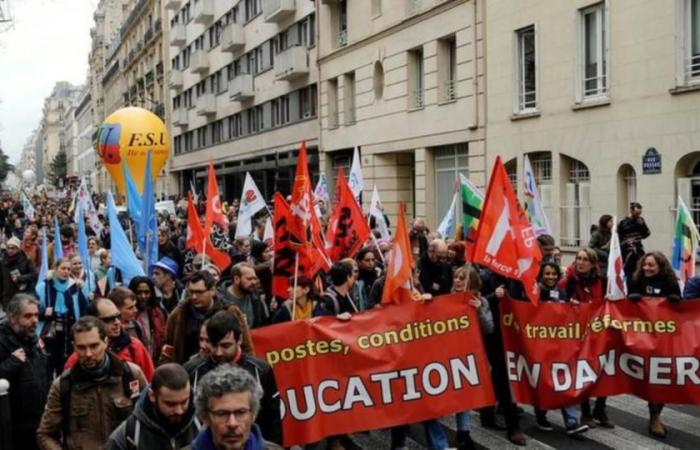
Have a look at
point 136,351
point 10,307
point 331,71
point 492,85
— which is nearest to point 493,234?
point 136,351

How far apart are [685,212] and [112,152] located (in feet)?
39.9

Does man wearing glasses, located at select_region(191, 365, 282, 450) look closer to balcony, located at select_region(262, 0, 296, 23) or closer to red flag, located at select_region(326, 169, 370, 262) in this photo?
red flag, located at select_region(326, 169, 370, 262)

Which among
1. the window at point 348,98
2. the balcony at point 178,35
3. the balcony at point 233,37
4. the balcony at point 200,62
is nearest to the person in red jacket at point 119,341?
the window at point 348,98

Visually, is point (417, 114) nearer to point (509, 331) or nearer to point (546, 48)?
point (546, 48)

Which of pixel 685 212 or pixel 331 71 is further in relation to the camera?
pixel 331 71

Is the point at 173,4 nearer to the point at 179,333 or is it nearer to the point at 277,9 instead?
the point at 277,9

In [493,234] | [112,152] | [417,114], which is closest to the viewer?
[493,234]

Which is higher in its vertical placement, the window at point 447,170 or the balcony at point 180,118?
the balcony at point 180,118

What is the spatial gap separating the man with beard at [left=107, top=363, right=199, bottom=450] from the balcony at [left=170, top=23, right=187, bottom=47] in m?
55.3

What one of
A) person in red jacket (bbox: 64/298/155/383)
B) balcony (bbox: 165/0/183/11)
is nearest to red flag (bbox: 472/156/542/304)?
person in red jacket (bbox: 64/298/155/383)

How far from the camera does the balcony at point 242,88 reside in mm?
41812

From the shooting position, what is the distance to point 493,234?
739cm

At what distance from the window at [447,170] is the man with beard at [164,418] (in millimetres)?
19717

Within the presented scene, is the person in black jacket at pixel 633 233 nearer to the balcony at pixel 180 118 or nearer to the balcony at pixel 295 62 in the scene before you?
the balcony at pixel 295 62
